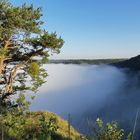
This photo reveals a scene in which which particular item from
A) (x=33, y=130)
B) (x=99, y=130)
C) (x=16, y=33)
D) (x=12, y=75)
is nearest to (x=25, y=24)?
(x=16, y=33)

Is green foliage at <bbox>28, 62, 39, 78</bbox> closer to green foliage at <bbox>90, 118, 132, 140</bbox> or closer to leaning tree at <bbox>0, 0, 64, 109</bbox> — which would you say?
leaning tree at <bbox>0, 0, 64, 109</bbox>

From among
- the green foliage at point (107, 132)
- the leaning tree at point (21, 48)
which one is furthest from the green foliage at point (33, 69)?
the green foliage at point (107, 132)

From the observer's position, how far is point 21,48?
1596 inches

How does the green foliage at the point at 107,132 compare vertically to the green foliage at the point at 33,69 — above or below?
above

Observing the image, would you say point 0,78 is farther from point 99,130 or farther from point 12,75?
point 99,130

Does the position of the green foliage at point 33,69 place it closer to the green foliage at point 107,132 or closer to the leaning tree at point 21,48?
the leaning tree at point 21,48

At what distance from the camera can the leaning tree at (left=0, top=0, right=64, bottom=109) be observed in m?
37.9

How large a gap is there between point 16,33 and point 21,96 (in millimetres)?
6271

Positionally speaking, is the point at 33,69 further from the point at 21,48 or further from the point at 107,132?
the point at 107,132

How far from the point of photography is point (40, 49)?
135 feet

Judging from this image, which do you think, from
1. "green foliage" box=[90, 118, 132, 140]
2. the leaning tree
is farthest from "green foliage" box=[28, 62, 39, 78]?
"green foliage" box=[90, 118, 132, 140]

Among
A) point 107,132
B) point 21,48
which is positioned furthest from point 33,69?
point 107,132

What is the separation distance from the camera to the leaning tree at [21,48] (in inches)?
1491

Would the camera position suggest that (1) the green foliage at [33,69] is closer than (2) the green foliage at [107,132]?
No
